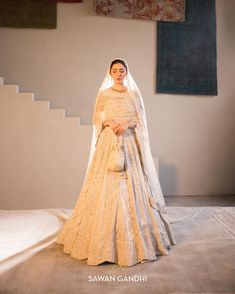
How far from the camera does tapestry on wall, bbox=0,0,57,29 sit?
4.68 metres

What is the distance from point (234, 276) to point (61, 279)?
1128mm

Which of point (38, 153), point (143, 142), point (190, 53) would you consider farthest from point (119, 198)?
point (190, 53)

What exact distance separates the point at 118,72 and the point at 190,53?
10.2ft

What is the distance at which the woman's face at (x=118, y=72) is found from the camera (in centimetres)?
231

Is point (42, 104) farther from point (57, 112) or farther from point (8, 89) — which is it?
point (8, 89)

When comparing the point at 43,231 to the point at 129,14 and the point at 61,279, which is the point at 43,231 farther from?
the point at 129,14

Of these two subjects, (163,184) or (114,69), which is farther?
(163,184)

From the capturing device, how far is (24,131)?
3.86 meters

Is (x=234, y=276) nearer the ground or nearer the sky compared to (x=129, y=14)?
nearer the ground

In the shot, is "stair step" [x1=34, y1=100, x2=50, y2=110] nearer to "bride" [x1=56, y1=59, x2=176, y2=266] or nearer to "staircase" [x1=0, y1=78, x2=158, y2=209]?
"staircase" [x1=0, y1=78, x2=158, y2=209]

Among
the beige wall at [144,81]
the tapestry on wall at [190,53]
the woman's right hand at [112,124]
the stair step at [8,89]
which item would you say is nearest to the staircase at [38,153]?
the stair step at [8,89]

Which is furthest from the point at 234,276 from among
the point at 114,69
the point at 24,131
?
the point at 24,131

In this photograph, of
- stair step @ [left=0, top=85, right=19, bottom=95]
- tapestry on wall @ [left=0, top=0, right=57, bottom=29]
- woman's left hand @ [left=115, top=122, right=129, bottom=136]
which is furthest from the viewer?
tapestry on wall @ [left=0, top=0, right=57, bottom=29]

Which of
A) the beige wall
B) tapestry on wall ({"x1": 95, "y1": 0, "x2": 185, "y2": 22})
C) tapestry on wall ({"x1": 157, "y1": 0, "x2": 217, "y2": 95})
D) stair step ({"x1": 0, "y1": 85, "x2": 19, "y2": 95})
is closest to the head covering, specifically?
stair step ({"x1": 0, "y1": 85, "x2": 19, "y2": 95})
